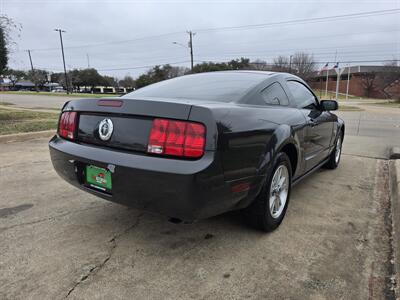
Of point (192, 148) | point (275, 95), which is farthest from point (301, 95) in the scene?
point (192, 148)

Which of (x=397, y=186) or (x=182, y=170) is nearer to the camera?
(x=182, y=170)

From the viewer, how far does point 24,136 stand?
711cm

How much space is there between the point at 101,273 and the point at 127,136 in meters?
0.95

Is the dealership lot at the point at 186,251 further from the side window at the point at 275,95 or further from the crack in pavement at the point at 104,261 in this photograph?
the side window at the point at 275,95

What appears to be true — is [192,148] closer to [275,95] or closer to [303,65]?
[275,95]

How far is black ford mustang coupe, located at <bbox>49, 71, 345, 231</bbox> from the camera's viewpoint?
2062mm

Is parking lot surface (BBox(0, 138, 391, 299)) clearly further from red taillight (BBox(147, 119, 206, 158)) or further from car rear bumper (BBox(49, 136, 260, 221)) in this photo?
red taillight (BBox(147, 119, 206, 158))

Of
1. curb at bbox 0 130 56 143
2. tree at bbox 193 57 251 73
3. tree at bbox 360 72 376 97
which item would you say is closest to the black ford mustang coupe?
curb at bbox 0 130 56 143

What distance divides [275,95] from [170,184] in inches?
63.0

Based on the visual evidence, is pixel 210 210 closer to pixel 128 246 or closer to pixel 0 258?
pixel 128 246

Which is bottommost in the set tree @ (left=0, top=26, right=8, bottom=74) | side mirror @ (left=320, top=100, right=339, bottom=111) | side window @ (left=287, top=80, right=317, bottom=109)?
side mirror @ (left=320, top=100, right=339, bottom=111)

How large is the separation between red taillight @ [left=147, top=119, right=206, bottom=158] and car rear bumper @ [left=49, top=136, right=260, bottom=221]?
54 millimetres

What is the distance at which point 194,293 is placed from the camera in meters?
2.01

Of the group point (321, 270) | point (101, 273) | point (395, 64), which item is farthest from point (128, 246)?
point (395, 64)
